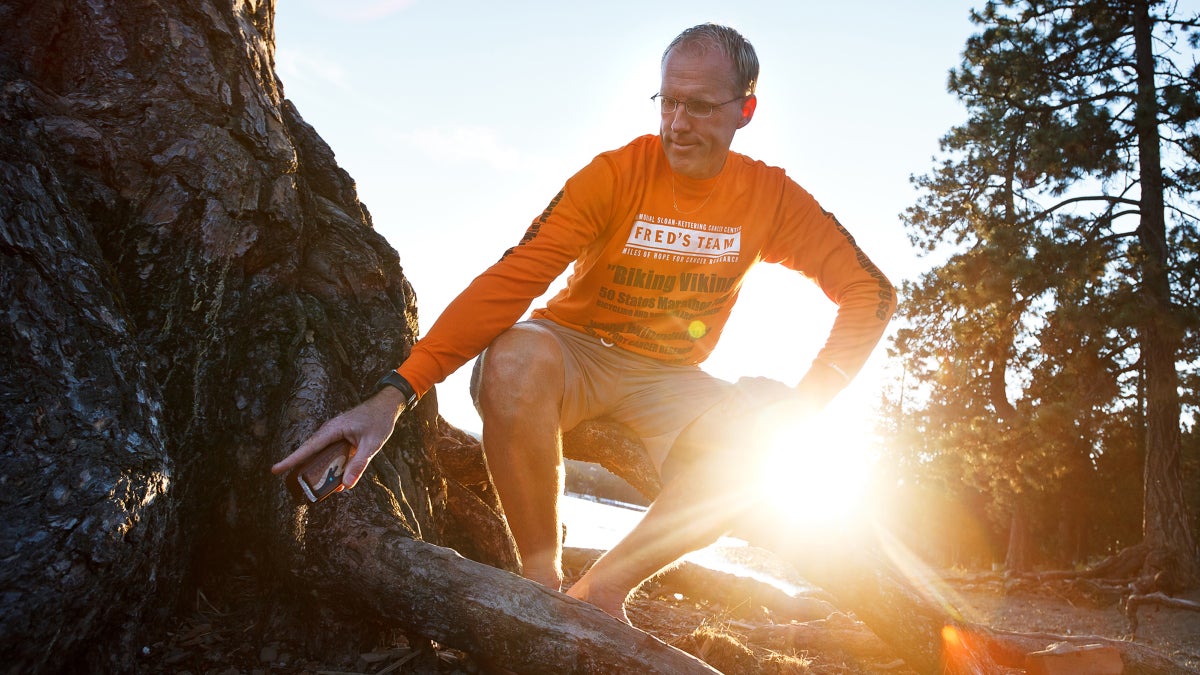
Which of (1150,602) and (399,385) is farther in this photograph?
(1150,602)

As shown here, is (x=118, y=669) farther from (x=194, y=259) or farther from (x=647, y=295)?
(x=647, y=295)

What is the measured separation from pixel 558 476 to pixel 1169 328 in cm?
998

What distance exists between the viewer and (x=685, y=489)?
8.54 feet

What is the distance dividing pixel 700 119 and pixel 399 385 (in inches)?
62.6

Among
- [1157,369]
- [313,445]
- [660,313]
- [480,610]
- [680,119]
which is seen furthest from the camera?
[1157,369]

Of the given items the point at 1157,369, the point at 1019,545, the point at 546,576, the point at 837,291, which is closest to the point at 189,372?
the point at 546,576

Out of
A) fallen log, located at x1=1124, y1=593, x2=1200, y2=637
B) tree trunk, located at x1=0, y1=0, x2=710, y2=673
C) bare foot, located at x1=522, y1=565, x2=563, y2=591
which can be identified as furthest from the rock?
fallen log, located at x1=1124, y1=593, x2=1200, y2=637

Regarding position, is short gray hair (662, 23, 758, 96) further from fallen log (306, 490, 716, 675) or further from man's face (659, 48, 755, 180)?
fallen log (306, 490, 716, 675)

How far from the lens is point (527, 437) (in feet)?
7.88

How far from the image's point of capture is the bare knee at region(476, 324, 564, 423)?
2381mm

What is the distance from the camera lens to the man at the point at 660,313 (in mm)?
2396

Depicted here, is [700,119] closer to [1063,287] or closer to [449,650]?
[449,650]

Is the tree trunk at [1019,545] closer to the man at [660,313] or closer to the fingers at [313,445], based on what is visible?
the man at [660,313]

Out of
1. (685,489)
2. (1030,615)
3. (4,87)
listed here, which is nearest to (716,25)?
(685,489)
